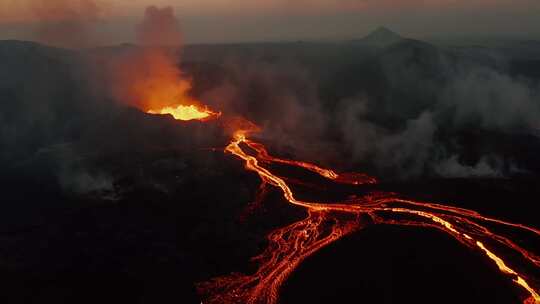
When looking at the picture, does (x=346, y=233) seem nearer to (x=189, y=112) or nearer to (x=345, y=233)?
(x=345, y=233)

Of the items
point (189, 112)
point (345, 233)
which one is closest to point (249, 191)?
point (345, 233)

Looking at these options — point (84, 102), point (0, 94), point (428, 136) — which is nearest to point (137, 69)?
point (84, 102)

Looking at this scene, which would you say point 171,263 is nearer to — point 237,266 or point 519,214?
point 237,266

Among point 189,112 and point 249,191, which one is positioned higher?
point 189,112

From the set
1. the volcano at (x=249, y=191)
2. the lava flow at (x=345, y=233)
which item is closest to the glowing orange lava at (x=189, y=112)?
the volcano at (x=249, y=191)

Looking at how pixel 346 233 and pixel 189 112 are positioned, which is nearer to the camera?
pixel 346 233

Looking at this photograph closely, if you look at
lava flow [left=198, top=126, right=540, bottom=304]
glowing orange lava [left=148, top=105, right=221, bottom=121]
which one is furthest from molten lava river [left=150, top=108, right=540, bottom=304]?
glowing orange lava [left=148, top=105, right=221, bottom=121]

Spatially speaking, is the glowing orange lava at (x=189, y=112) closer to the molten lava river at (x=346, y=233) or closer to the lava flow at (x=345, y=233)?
the molten lava river at (x=346, y=233)
